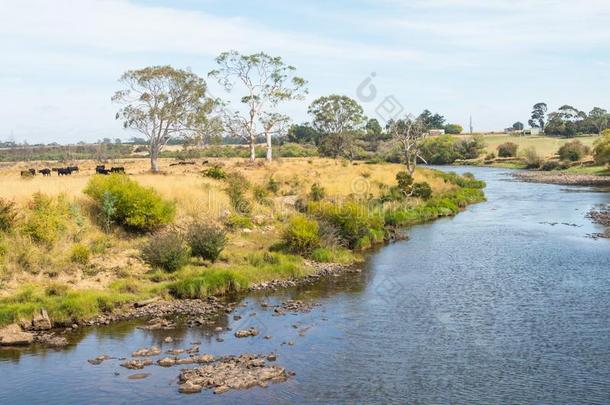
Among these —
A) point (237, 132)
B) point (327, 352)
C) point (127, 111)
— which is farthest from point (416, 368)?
point (237, 132)

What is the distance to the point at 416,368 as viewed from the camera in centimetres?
1642

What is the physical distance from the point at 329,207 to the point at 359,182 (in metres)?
18.6

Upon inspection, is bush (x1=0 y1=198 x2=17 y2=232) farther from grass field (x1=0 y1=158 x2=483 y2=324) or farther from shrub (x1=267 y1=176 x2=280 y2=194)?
shrub (x1=267 y1=176 x2=280 y2=194)

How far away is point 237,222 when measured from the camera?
32656 millimetres

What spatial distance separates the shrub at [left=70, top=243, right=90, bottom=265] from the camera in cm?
2509

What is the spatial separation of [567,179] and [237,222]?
6263 cm

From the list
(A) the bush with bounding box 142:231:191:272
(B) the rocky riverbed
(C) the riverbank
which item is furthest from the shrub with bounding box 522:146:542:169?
(A) the bush with bounding box 142:231:191:272

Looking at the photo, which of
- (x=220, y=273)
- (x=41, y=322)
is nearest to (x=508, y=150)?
(x=220, y=273)

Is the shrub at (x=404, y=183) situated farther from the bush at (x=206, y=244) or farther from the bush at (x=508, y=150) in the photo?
the bush at (x=508, y=150)

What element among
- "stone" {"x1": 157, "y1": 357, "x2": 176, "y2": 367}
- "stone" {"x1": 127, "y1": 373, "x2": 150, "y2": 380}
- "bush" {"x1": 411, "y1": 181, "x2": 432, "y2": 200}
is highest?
"bush" {"x1": 411, "y1": 181, "x2": 432, "y2": 200}

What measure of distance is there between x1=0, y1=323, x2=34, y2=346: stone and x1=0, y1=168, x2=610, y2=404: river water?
1.56 ft

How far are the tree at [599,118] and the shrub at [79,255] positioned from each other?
146 metres

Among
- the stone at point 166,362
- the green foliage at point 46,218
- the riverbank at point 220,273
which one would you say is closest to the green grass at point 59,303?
the riverbank at point 220,273

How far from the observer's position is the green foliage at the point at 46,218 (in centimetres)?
2561
